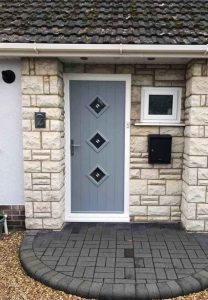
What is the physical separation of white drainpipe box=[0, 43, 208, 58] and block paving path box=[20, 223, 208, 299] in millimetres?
2501

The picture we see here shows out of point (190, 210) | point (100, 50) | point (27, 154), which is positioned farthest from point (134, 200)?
point (100, 50)

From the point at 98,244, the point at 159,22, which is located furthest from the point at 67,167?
the point at 159,22

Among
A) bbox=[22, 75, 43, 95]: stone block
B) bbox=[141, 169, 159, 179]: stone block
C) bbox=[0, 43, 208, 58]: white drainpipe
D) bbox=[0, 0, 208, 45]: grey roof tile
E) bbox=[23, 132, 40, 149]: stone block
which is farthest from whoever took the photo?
bbox=[141, 169, 159, 179]: stone block

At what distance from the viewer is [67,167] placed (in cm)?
455

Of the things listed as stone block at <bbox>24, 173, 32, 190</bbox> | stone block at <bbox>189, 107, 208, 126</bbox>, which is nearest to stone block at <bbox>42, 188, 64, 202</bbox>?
stone block at <bbox>24, 173, 32, 190</bbox>

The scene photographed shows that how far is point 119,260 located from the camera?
11.3ft

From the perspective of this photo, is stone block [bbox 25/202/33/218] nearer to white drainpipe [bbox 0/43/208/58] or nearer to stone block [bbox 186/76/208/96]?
white drainpipe [bbox 0/43/208/58]

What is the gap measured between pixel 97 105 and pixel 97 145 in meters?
0.62

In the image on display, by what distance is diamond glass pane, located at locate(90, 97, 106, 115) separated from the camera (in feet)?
14.6

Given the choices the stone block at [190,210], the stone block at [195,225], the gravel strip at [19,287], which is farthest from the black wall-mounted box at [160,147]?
the gravel strip at [19,287]

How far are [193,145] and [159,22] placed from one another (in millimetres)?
1940

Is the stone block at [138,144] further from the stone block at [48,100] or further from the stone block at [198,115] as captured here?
the stone block at [48,100]

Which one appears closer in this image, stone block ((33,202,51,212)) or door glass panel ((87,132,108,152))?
stone block ((33,202,51,212))

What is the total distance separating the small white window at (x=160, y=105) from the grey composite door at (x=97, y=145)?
350 millimetres
